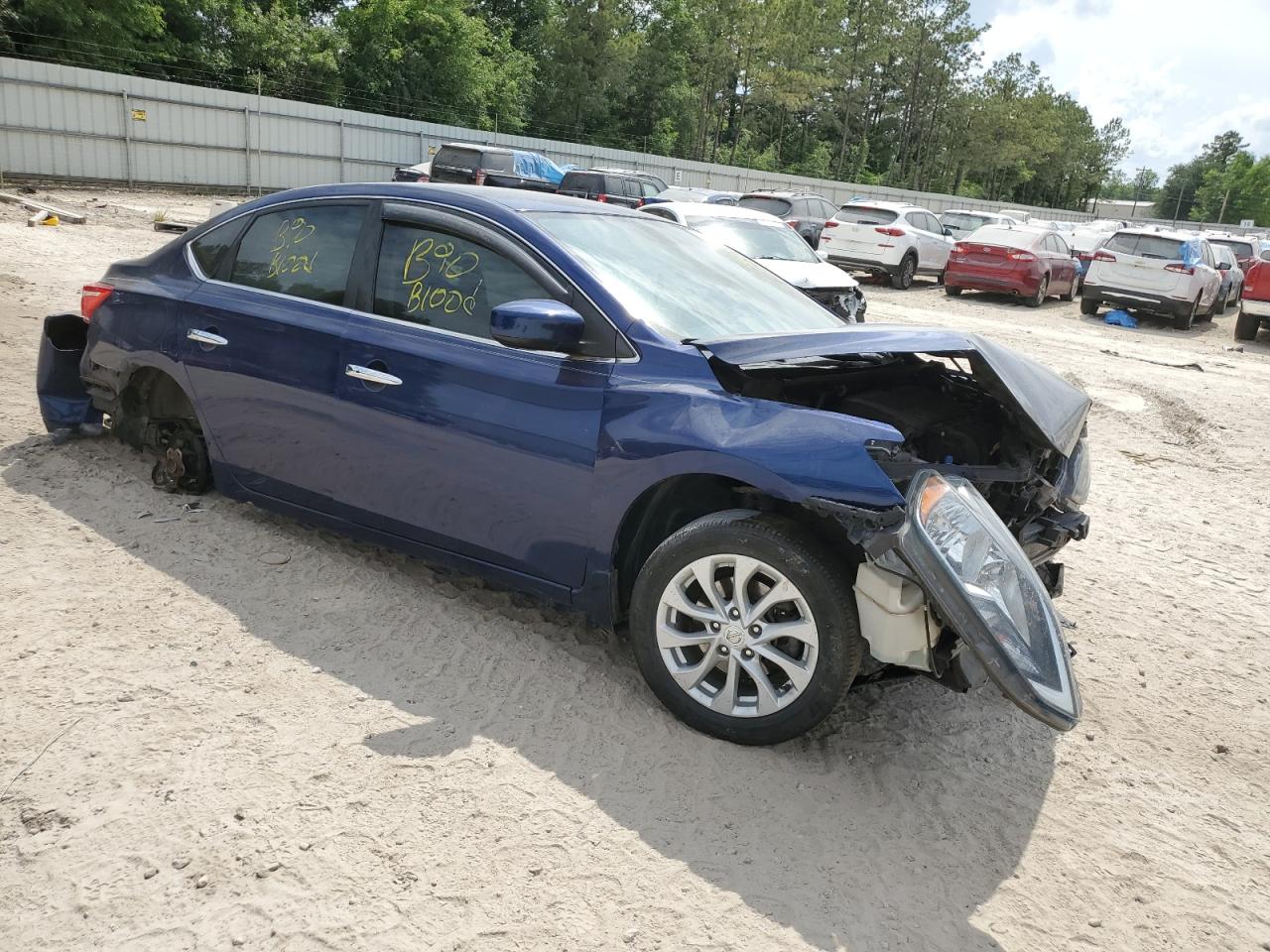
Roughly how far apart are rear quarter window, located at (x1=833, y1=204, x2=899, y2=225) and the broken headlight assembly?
17469 mm

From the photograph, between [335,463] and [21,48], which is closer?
[335,463]

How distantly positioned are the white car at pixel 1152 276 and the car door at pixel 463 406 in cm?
1648

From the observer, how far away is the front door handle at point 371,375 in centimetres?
376

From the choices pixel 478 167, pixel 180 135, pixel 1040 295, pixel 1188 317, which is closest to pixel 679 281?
pixel 1188 317

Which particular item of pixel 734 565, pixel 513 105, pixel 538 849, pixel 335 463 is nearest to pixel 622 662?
pixel 734 565

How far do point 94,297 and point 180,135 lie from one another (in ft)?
80.3

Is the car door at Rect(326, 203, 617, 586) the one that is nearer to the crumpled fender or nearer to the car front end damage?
the crumpled fender

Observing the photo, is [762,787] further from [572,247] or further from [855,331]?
[572,247]

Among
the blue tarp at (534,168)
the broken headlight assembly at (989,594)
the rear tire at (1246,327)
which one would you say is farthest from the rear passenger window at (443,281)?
the blue tarp at (534,168)

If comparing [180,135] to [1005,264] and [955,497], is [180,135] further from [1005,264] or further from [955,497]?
[955,497]

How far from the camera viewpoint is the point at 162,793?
273cm

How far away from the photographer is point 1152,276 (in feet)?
56.0

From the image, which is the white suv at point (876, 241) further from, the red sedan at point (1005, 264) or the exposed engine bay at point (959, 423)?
the exposed engine bay at point (959, 423)

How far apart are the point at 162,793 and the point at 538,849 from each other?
1064 millimetres
